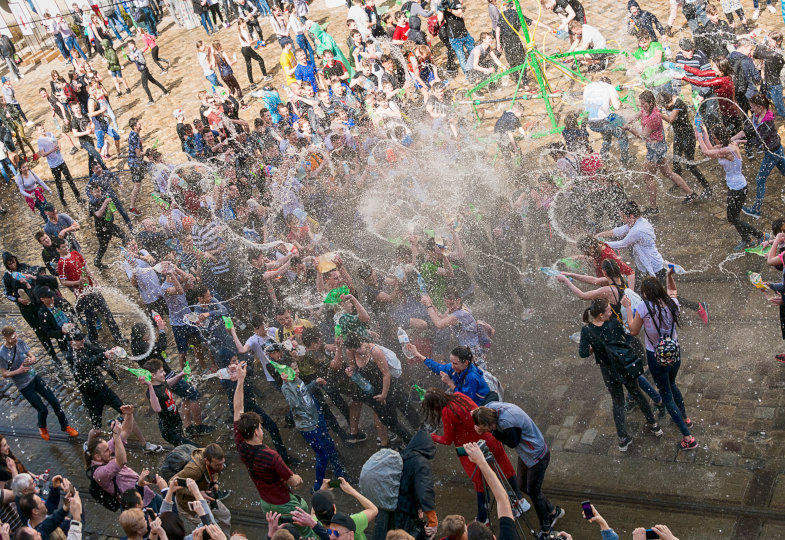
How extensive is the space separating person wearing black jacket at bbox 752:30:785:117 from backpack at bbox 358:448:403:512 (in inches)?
336

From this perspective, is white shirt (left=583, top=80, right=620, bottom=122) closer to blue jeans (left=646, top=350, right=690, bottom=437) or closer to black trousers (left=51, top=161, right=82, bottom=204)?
blue jeans (left=646, top=350, right=690, bottom=437)

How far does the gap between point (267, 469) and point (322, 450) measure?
127 centimetres

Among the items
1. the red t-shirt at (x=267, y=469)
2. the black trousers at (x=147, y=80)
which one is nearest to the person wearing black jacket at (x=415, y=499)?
the red t-shirt at (x=267, y=469)

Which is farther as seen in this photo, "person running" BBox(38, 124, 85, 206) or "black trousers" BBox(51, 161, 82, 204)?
"black trousers" BBox(51, 161, 82, 204)

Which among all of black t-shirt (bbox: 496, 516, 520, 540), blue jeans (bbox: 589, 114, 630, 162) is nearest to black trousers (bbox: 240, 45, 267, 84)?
blue jeans (bbox: 589, 114, 630, 162)

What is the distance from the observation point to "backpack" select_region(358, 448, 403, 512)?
18.7 ft

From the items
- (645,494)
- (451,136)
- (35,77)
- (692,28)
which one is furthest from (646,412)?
(35,77)

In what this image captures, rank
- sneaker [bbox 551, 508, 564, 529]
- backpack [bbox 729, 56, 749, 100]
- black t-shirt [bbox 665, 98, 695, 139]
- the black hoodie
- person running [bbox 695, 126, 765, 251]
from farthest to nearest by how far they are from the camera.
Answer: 1. backpack [bbox 729, 56, 749, 100]
2. black t-shirt [bbox 665, 98, 695, 139]
3. person running [bbox 695, 126, 765, 251]
4. sneaker [bbox 551, 508, 564, 529]
5. the black hoodie

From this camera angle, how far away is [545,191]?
376 inches

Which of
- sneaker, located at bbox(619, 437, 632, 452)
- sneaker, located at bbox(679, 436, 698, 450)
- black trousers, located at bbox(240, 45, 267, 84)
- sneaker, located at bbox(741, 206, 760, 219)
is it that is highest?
black trousers, located at bbox(240, 45, 267, 84)

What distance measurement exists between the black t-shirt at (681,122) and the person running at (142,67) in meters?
13.7

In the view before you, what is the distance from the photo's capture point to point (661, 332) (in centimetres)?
659

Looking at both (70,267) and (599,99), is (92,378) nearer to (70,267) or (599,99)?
(70,267)

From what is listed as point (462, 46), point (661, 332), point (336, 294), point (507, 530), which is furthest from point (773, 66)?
point (507, 530)
